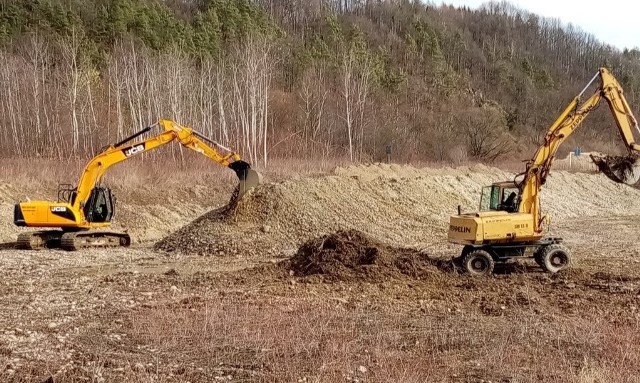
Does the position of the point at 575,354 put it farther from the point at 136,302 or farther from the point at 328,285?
the point at 136,302

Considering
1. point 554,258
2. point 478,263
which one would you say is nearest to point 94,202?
point 478,263

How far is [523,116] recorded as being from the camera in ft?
253

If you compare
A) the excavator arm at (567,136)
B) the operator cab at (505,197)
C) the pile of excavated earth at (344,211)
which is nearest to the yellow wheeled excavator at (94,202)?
the pile of excavated earth at (344,211)

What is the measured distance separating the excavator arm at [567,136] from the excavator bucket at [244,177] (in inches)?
292

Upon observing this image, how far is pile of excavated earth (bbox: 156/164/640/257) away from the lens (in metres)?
16.5

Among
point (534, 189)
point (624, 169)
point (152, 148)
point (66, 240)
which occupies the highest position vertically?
point (152, 148)

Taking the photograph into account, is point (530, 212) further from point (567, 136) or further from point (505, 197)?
point (567, 136)

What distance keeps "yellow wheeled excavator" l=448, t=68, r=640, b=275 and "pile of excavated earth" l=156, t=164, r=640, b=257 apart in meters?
4.97

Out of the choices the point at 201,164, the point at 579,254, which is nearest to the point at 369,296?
the point at 579,254

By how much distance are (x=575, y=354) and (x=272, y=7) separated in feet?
281

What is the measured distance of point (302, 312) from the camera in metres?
9.06

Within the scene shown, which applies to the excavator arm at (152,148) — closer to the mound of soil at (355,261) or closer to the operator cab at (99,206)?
the operator cab at (99,206)

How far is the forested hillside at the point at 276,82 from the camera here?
3825cm

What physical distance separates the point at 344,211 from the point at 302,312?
1074cm
